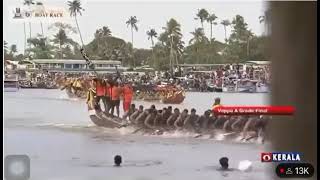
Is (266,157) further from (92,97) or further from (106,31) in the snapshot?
(106,31)

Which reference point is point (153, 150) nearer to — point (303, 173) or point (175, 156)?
point (175, 156)

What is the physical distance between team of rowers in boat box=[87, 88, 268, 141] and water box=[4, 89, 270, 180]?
4 centimetres

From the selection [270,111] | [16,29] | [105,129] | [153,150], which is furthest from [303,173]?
[16,29]

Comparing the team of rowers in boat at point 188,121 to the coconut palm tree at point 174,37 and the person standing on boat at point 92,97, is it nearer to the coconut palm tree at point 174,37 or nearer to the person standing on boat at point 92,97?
the person standing on boat at point 92,97

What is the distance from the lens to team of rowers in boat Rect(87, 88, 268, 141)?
2.78 m

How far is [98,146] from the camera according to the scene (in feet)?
9.05

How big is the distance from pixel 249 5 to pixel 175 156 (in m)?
0.97

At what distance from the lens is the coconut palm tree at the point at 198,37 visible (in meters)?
2.78

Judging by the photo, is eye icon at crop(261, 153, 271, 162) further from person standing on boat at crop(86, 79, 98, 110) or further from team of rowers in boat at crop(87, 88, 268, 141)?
person standing on boat at crop(86, 79, 98, 110)

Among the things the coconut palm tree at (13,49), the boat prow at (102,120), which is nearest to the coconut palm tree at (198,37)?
the boat prow at (102,120)

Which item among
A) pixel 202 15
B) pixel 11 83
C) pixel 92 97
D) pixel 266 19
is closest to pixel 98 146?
pixel 92 97

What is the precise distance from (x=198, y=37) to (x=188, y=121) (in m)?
0.49

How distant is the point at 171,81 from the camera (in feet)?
9.22

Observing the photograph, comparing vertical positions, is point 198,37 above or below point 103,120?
above
